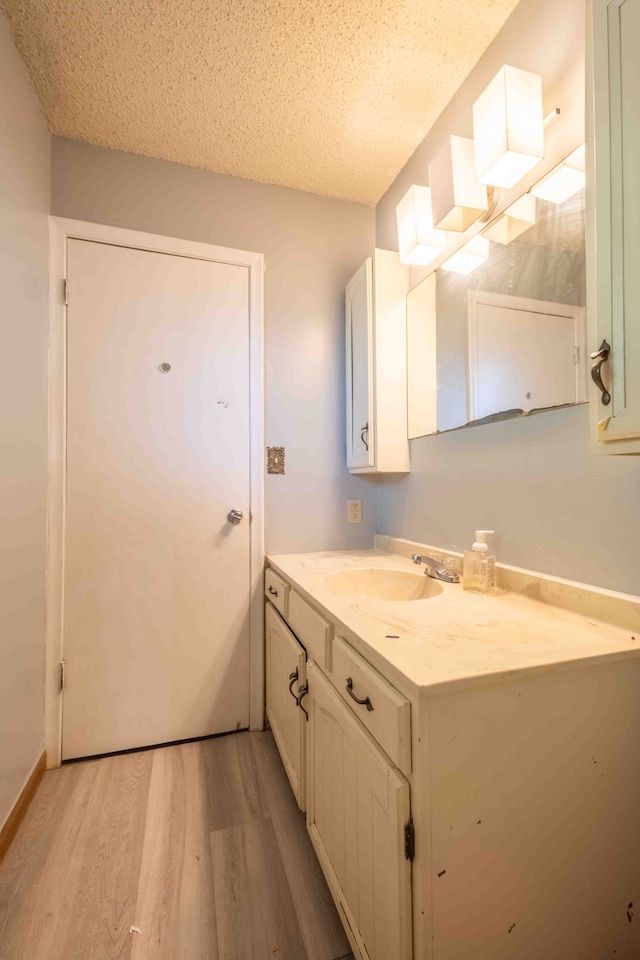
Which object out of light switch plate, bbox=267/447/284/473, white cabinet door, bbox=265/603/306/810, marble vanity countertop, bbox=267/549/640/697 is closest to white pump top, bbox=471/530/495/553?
marble vanity countertop, bbox=267/549/640/697

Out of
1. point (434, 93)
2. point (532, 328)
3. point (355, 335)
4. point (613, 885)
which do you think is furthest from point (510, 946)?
point (434, 93)

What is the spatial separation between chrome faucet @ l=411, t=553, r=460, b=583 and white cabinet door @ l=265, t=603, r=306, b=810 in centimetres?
48

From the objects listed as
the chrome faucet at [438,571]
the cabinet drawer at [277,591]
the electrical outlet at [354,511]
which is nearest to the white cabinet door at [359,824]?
the cabinet drawer at [277,591]

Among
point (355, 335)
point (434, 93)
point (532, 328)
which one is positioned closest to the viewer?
point (532, 328)

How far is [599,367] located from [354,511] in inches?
53.4

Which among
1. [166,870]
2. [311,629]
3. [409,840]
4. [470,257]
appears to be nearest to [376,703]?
[409,840]

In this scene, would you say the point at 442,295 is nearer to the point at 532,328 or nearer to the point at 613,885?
the point at 532,328

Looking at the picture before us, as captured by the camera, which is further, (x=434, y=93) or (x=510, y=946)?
(x=434, y=93)

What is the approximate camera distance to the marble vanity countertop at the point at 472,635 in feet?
2.15

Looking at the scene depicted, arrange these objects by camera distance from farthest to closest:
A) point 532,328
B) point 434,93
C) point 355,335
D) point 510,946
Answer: point 355,335
point 434,93
point 532,328
point 510,946

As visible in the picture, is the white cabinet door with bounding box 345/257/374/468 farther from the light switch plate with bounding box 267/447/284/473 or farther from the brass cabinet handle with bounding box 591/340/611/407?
the brass cabinet handle with bounding box 591/340/611/407

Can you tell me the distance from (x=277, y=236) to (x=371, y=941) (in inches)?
92.3

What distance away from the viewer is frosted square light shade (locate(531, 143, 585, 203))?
0.96 metres

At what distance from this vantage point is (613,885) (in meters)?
0.75
